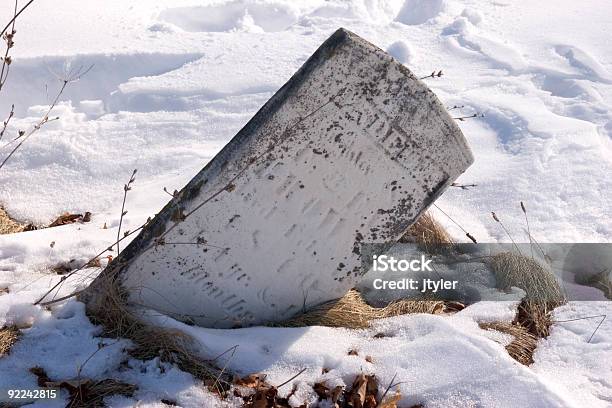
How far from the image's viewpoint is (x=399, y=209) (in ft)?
8.38

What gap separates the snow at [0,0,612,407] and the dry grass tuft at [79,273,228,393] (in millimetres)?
52

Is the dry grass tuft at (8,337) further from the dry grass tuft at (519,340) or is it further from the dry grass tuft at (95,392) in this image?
the dry grass tuft at (519,340)

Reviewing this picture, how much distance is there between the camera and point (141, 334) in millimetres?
2357

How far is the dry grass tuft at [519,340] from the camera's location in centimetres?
249

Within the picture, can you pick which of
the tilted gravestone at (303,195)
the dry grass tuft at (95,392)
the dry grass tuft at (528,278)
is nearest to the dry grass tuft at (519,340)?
the dry grass tuft at (528,278)

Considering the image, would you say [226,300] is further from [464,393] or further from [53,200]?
[53,200]

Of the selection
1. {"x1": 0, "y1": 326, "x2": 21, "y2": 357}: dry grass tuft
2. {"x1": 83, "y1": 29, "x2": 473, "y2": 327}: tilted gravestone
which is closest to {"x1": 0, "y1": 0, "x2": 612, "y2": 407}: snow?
{"x1": 0, "y1": 326, "x2": 21, "y2": 357}: dry grass tuft

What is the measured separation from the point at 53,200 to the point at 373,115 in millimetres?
2182

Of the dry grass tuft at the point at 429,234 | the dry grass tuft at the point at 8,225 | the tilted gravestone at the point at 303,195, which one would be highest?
the tilted gravestone at the point at 303,195

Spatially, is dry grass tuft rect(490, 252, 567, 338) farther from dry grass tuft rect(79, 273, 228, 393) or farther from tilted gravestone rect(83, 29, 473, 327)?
dry grass tuft rect(79, 273, 228, 393)

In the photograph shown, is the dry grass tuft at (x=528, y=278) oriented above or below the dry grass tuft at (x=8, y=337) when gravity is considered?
below

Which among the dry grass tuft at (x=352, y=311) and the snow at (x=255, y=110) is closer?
the snow at (x=255, y=110)

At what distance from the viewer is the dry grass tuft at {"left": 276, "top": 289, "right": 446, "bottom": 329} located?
8.62ft

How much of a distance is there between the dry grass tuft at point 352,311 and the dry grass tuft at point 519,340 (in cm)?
27
